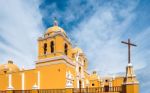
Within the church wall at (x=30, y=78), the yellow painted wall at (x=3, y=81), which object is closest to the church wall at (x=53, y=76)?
the church wall at (x=30, y=78)

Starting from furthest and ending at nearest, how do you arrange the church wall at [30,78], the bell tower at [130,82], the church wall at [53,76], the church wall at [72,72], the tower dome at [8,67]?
the tower dome at [8,67] → the church wall at [72,72] → the church wall at [30,78] → the church wall at [53,76] → the bell tower at [130,82]

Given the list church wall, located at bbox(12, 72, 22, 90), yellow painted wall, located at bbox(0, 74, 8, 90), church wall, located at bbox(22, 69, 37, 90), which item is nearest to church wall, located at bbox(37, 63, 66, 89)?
church wall, located at bbox(22, 69, 37, 90)

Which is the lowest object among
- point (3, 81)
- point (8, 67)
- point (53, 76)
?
point (3, 81)

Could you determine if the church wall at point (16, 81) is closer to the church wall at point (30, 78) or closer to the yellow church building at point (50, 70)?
the yellow church building at point (50, 70)

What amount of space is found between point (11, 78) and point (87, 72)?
11285 millimetres

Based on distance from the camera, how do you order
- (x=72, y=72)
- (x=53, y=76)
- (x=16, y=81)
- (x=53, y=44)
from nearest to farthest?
(x=53, y=76) < (x=53, y=44) < (x=16, y=81) < (x=72, y=72)

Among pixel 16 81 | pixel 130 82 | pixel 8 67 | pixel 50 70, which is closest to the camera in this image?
pixel 130 82

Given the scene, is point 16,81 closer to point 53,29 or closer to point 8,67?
point 8,67

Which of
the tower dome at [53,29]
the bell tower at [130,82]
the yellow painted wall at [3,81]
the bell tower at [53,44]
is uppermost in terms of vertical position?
the tower dome at [53,29]

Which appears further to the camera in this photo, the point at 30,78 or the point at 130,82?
the point at 30,78

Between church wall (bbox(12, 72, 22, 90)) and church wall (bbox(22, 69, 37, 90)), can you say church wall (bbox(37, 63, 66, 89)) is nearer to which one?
church wall (bbox(22, 69, 37, 90))

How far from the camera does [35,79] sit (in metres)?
23.6

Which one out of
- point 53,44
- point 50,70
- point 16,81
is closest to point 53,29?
point 53,44

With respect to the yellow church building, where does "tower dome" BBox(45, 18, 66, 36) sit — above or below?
above
